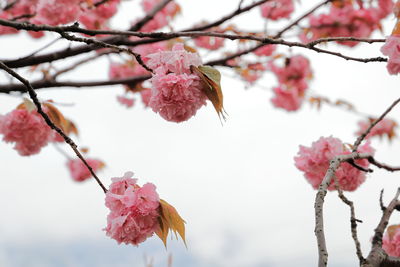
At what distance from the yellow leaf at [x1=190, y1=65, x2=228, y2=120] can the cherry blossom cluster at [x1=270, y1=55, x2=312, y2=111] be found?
10.3 feet

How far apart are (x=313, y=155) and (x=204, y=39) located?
304cm

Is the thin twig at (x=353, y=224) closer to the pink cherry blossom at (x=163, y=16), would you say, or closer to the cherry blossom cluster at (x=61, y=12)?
the cherry blossom cluster at (x=61, y=12)

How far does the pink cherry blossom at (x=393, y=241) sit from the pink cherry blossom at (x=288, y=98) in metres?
2.93

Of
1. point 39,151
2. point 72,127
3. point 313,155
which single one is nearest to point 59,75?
point 72,127

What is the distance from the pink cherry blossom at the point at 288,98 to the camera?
462cm

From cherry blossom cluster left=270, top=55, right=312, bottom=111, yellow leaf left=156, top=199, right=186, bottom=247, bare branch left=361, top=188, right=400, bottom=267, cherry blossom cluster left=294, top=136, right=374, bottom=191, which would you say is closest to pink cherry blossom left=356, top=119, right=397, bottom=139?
cherry blossom cluster left=270, top=55, right=312, bottom=111

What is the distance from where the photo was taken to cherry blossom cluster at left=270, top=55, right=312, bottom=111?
169 inches

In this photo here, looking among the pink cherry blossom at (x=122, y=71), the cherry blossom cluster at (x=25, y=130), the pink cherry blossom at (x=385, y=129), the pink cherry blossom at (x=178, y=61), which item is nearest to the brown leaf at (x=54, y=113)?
the cherry blossom cluster at (x=25, y=130)

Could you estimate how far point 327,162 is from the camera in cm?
194

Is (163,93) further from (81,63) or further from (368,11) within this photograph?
(368,11)

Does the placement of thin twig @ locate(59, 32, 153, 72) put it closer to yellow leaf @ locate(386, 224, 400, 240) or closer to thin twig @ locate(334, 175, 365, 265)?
thin twig @ locate(334, 175, 365, 265)

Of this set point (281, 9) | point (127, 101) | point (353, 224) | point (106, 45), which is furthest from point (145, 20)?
point (353, 224)

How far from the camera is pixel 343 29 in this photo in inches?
143

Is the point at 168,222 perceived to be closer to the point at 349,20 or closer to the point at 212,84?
the point at 212,84
